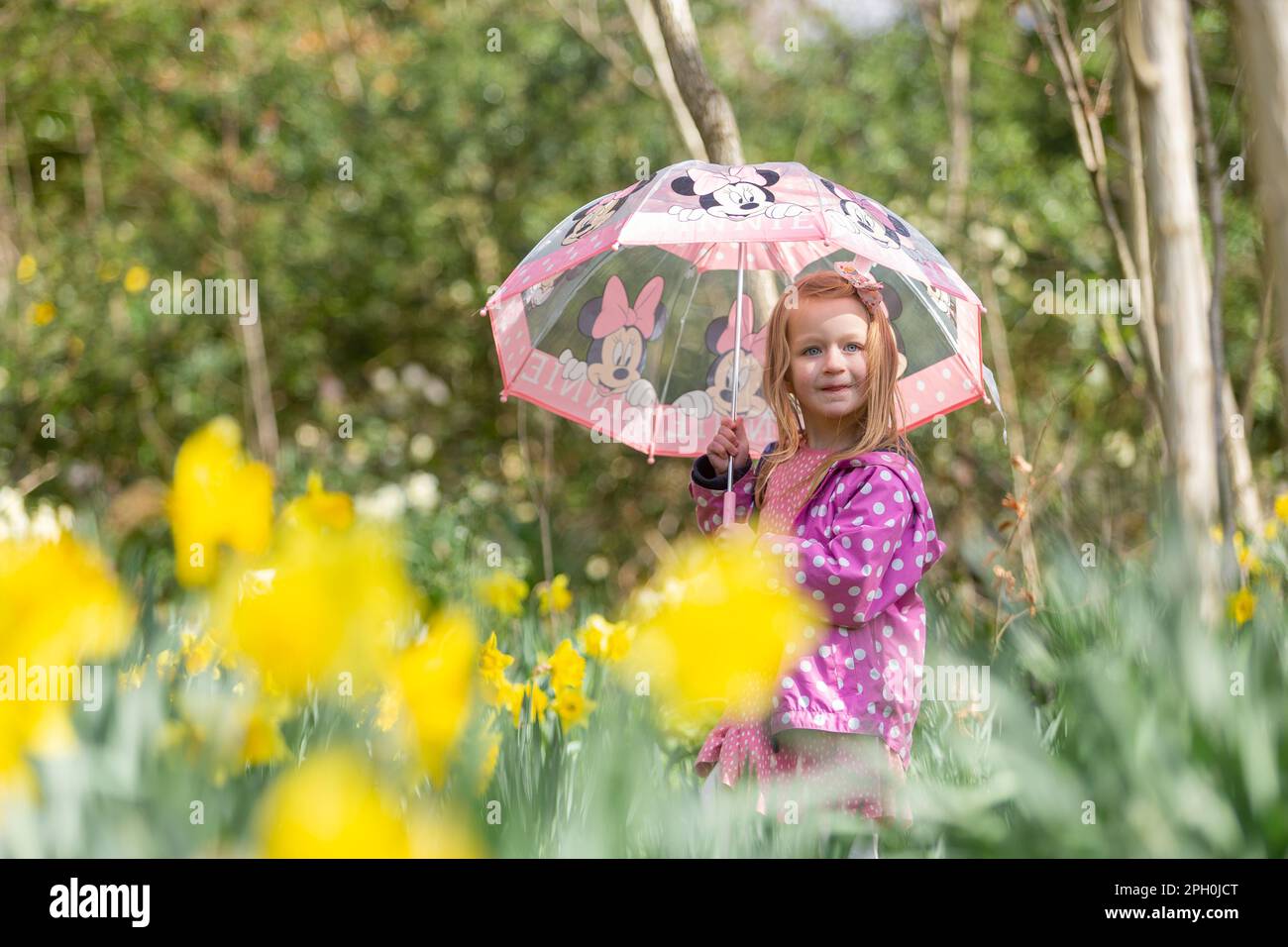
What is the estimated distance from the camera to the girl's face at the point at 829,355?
208 cm

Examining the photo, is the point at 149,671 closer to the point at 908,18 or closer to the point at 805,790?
the point at 805,790

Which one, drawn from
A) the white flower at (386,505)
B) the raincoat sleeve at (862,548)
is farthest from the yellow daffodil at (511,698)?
the white flower at (386,505)

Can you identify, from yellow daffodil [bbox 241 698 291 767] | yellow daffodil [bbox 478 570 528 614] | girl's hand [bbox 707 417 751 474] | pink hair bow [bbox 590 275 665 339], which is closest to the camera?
yellow daffodil [bbox 241 698 291 767]

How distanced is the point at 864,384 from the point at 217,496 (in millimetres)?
1285

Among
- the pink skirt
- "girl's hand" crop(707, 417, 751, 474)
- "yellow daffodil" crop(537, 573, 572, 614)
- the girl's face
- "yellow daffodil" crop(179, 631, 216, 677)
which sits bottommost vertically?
the pink skirt

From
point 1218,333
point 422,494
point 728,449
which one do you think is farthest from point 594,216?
point 422,494

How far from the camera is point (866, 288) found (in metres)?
2.12

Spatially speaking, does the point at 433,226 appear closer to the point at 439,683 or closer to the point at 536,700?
the point at 536,700

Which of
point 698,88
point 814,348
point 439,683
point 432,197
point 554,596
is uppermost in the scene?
point 432,197

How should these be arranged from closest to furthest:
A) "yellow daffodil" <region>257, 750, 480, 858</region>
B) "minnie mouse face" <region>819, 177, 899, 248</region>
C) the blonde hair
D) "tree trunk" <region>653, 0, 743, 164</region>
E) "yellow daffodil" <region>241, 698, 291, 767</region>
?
"yellow daffodil" <region>257, 750, 480, 858</region> → "yellow daffodil" <region>241, 698, 291, 767</region> → the blonde hair → "minnie mouse face" <region>819, 177, 899, 248</region> → "tree trunk" <region>653, 0, 743, 164</region>

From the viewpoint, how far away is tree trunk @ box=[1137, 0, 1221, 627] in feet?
8.75

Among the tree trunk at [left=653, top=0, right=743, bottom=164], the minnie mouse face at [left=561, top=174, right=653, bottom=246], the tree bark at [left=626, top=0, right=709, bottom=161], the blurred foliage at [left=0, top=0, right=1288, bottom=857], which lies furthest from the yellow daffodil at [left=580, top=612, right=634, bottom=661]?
the tree bark at [left=626, top=0, right=709, bottom=161]

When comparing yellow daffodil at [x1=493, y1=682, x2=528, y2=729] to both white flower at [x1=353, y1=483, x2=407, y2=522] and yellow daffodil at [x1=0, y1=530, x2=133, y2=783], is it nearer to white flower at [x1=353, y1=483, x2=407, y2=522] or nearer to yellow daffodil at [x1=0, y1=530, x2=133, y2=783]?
yellow daffodil at [x1=0, y1=530, x2=133, y2=783]

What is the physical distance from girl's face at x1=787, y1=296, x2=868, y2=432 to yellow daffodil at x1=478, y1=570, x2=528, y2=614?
4.22ft
